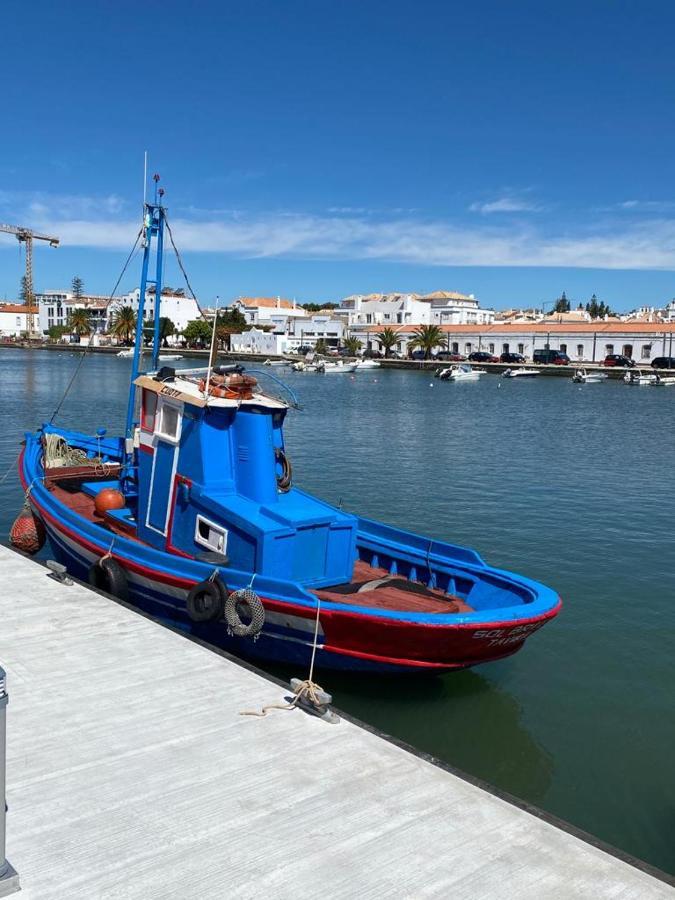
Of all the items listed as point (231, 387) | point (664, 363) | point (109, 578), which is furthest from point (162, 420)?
point (664, 363)

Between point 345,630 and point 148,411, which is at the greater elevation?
point 148,411

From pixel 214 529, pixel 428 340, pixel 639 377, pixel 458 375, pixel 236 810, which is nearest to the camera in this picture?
pixel 236 810

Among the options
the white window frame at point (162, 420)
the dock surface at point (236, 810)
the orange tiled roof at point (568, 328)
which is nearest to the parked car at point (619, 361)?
the orange tiled roof at point (568, 328)

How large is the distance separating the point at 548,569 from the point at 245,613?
850cm

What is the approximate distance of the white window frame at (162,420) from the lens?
11.4m

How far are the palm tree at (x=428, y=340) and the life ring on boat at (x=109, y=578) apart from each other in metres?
103

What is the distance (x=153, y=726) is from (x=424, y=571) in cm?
545

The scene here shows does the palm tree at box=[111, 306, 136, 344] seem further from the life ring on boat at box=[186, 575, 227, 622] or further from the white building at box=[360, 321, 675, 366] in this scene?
the life ring on boat at box=[186, 575, 227, 622]

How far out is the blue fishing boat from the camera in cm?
955

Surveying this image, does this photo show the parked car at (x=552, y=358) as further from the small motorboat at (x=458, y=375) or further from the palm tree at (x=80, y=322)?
the palm tree at (x=80, y=322)

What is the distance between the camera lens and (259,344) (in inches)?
5015

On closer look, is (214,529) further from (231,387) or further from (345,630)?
(345,630)

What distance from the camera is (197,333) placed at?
445 ft

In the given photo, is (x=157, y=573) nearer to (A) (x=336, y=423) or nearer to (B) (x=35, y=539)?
(B) (x=35, y=539)
